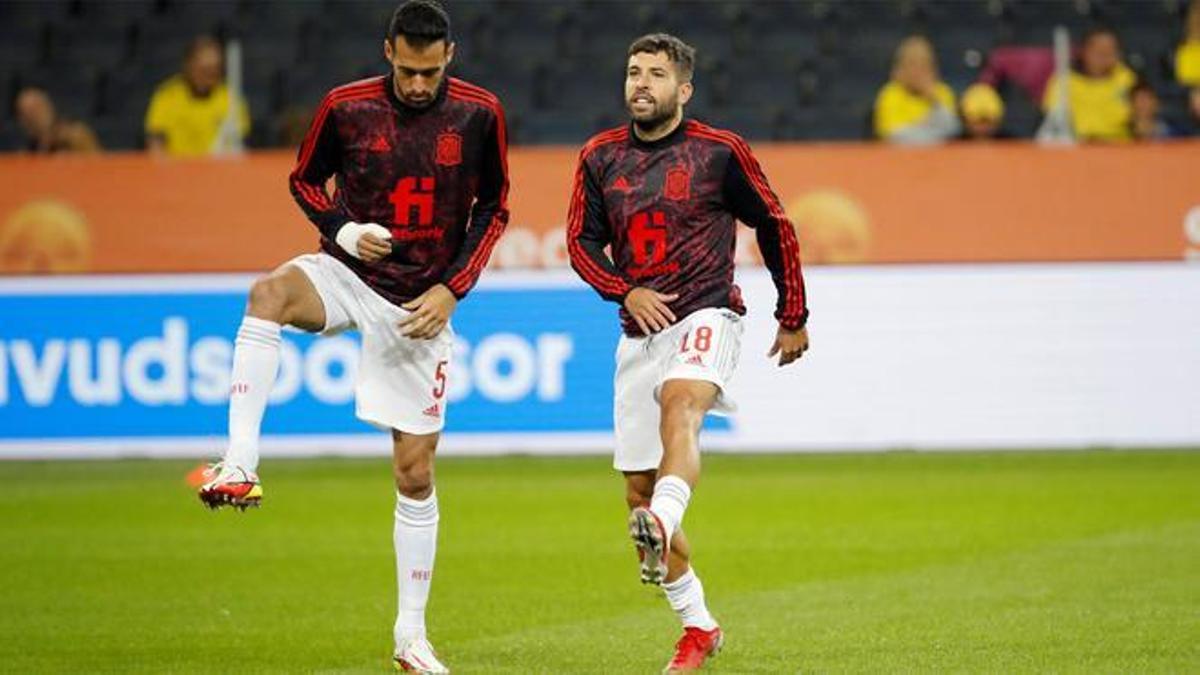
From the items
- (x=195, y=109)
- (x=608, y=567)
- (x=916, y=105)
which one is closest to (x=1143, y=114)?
(x=916, y=105)

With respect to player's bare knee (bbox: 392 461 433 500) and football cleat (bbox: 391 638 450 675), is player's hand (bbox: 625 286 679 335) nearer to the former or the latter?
player's bare knee (bbox: 392 461 433 500)

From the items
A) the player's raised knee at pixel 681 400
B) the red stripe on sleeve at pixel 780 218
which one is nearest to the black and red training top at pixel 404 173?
the red stripe on sleeve at pixel 780 218

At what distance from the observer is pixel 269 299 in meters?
8.38

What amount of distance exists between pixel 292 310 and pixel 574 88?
12.0 meters

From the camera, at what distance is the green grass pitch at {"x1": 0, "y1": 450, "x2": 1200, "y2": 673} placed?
8.87 m

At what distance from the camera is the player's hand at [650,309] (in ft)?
27.5

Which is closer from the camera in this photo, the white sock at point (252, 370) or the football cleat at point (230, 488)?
the football cleat at point (230, 488)

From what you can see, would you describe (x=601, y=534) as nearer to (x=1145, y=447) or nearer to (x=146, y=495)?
(x=146, y=495)

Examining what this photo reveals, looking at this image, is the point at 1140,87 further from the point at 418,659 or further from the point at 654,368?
the point at 418,659

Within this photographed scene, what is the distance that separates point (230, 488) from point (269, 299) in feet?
2.73

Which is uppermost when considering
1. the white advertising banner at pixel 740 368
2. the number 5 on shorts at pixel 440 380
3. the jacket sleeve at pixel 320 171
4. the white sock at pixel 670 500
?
the jacket sleeve at pixel 320 171

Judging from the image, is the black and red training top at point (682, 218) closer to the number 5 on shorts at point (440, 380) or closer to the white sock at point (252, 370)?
the number 5 on shorts at point (440, 380)

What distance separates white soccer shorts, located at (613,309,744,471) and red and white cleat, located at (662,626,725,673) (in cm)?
62

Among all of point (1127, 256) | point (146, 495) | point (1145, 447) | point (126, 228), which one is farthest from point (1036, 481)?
point (126, 228)
